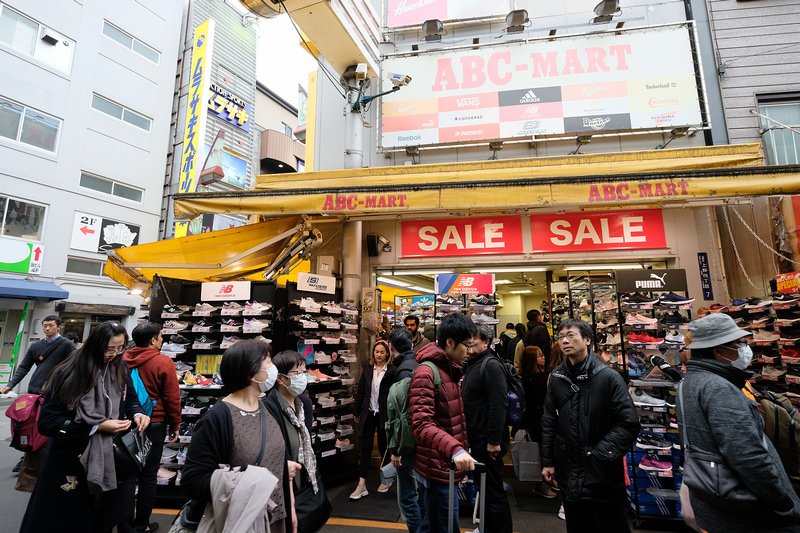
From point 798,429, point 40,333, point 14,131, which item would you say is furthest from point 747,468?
point 14,131

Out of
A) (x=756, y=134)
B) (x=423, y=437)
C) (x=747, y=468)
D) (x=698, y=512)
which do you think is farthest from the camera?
(x=756, y=134)

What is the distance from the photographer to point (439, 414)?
8.89 feet

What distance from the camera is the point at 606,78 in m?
6.74

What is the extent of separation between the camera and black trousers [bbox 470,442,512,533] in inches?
118

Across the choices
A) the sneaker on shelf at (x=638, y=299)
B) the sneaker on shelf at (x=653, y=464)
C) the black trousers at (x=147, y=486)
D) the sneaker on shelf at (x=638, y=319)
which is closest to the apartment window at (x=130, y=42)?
the black trousers at (x=147, y=486)

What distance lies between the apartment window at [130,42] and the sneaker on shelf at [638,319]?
21.8 meters

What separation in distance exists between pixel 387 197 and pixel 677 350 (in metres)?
4.14

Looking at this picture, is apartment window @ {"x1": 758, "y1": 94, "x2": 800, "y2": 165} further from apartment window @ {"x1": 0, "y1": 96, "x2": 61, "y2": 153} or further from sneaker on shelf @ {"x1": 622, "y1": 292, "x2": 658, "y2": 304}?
apartment window @ {"x1": 0, "y1": 96, "x2": 61, "y2": 153}

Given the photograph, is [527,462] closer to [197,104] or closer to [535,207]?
[535,207]

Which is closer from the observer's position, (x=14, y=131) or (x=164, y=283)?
(x=164, y=283)

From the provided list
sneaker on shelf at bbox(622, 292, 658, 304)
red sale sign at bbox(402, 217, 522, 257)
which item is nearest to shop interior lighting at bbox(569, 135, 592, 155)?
red sale sign at bbox(402, 217, 522, 257)

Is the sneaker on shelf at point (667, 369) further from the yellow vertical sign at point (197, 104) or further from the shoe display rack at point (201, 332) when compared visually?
the yellow vertical sign at point (197, 104)

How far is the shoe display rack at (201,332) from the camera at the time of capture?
194 inches

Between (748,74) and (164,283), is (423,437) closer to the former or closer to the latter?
Result: (164,283)
